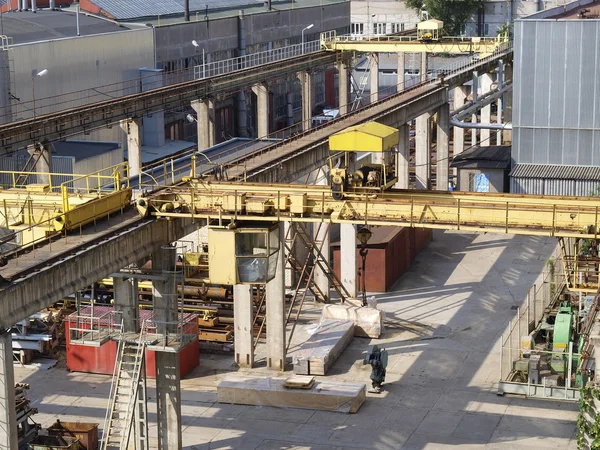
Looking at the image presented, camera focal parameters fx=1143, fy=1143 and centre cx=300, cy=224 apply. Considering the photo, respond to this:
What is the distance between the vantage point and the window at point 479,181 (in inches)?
2003

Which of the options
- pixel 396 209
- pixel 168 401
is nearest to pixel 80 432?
pixel 168 401

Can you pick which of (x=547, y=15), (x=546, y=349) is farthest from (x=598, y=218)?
(x=547, y=15)

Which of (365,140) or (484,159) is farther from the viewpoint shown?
(484,159)

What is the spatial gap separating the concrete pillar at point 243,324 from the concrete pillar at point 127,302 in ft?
25.0

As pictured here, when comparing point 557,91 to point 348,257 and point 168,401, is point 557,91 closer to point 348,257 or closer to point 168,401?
point 348,257

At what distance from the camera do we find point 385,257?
1610 inches

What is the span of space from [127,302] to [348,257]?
14969mm

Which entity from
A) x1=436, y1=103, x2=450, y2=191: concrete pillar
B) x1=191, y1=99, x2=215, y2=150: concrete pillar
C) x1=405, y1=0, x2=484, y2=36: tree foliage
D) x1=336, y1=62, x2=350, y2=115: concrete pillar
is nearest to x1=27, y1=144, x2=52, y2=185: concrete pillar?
x1=191, y1=99, x2=215, y2=150: concrete pillar

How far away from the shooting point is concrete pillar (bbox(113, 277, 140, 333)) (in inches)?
1017

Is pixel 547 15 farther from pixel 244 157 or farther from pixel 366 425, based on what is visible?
pixel 366 425

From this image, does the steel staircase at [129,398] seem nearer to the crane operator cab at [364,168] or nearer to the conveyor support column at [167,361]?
the conveyor support column at [167,361]

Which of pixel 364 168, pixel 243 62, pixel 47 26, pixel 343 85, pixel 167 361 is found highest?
pixel 47 26

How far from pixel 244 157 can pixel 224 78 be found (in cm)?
1824

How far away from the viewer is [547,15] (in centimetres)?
5341
